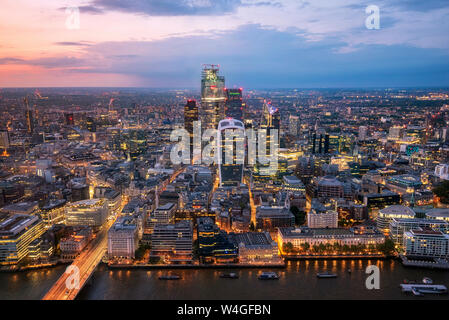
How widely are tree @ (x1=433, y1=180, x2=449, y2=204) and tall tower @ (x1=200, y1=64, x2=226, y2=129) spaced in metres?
10.8

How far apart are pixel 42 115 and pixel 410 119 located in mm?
24425

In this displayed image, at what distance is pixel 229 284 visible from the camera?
6199 mm

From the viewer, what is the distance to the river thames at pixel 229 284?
5.77 metres

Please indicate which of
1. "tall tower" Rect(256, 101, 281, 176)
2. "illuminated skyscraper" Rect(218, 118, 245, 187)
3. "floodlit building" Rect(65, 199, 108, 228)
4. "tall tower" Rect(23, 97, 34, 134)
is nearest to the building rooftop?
"illuminated skyscraper" Rect(218, 118, 245, 187)

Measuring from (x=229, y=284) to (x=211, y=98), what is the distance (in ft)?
46.3

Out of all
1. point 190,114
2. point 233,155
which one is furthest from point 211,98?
point 233,155

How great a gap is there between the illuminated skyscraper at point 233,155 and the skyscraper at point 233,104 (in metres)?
7.31

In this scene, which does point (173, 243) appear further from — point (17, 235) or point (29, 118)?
point (29, 118)

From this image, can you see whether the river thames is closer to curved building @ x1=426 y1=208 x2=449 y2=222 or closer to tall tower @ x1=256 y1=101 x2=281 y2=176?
curved building @ x1=426 y1=208 x2=449 y2=222

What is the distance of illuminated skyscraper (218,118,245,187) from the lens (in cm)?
1211

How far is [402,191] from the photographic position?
11.1m

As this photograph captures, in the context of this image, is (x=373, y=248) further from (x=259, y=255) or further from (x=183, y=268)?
(x=183, y=268)

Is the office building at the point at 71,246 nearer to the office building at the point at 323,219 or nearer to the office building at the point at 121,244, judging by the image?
the office building at the point at 121,244

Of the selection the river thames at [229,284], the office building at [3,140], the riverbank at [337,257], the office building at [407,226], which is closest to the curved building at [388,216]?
the office building at [407,226]
